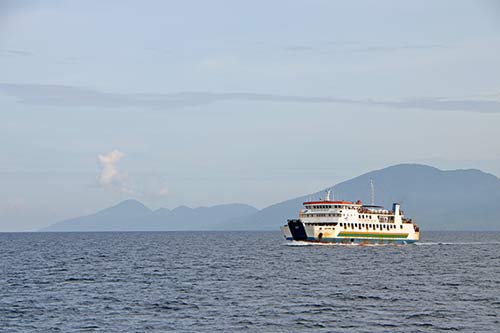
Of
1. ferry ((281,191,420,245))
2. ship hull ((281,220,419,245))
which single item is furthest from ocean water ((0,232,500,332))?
ferry ((281,191,420,245))

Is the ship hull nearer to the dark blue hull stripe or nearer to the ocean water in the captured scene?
the dark blue hull stripe

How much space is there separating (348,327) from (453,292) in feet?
71.0

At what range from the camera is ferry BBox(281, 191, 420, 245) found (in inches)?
5256

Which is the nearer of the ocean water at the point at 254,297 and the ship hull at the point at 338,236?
the ocean water at the point at 254,297

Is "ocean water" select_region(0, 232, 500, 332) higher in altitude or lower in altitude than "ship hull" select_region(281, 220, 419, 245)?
lower

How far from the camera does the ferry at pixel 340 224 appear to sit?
438ft

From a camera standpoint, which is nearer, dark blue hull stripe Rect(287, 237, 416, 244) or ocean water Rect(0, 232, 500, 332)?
ocean water Rect(0, 232, 500, 332)

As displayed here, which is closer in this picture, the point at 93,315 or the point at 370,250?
the point at 93,315

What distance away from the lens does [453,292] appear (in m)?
65.5

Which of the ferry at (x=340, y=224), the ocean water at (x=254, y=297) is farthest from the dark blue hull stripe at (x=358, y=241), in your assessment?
the ocean water at (x=254, y=297)

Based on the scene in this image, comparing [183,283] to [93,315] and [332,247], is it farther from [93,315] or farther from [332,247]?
[332,247]

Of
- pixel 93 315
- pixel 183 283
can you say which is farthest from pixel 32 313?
pixel 183 283

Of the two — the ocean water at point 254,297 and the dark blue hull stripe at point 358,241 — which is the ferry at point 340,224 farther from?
the ocean water at point 254,297

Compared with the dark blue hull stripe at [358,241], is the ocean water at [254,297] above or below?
below
